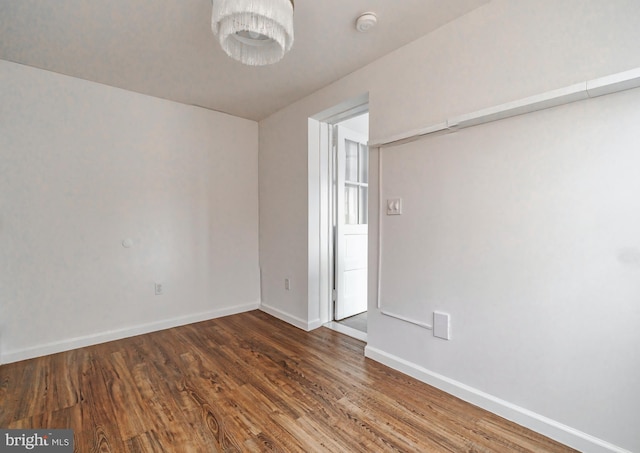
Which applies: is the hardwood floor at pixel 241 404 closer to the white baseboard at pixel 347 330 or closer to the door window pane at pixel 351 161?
the white baseboard at pixel 347 330

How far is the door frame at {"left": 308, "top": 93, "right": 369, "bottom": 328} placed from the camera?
2.91m

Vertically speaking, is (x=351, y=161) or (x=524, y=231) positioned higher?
(x=351, y=161)

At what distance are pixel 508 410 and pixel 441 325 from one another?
53cm

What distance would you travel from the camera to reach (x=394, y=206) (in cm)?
210

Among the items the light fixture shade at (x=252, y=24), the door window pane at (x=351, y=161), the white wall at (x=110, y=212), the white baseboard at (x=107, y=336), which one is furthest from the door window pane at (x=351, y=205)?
the light fixture shade at (x=252, y=24)

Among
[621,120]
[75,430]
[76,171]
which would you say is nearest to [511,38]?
[621,120]

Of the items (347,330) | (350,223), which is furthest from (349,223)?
(347,330)

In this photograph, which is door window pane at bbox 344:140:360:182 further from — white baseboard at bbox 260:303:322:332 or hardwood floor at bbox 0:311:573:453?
hardwood floor at bbox 0:311:573:453

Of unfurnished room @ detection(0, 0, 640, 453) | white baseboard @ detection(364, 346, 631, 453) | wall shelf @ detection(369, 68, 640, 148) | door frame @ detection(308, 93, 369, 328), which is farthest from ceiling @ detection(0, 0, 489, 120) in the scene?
Answer: white baseboard @ detection(364, 346, 631, 453)

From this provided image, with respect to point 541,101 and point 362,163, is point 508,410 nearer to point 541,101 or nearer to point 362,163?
point 541,101

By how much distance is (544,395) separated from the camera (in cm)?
145

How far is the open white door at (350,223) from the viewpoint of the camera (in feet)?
10.3

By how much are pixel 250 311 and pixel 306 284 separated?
1046 millimetres

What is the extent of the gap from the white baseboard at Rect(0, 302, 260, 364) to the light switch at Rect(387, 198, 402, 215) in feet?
7.60
